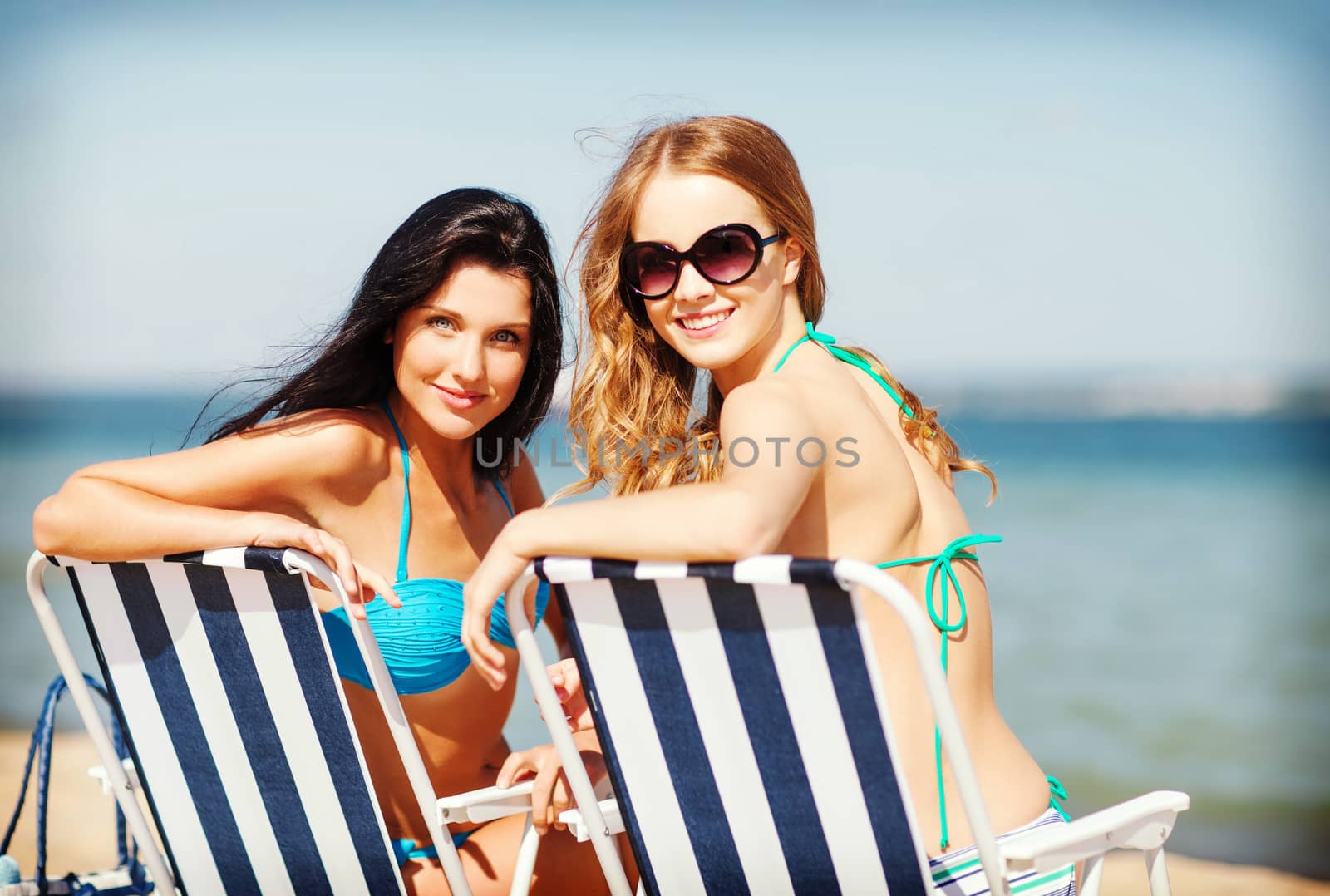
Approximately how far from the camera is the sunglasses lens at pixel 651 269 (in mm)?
2422

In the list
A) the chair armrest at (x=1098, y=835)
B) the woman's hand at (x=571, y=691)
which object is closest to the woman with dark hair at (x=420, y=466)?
the woman's hand at (x=571, y=691)

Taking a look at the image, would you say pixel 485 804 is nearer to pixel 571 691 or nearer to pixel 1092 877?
pixel 571 691

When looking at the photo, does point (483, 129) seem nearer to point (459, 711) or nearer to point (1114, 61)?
point (1114, 61)

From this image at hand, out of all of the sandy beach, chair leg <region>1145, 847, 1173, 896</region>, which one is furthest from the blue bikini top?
the sandy beach

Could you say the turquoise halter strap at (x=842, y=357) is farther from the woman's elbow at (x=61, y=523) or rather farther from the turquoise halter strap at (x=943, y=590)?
the woman's elbow at (x=61, y=523)

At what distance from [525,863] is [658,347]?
123 centimetres

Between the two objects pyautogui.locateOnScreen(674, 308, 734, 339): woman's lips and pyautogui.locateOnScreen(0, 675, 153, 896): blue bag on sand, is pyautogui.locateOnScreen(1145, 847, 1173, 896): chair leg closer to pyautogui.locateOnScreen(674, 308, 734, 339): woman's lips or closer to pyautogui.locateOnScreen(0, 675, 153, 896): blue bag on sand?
pyautogui.locateOnScreen(674, 308, 734, 339): woman's lips

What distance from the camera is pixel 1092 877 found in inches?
74.6

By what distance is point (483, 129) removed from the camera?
26.8m

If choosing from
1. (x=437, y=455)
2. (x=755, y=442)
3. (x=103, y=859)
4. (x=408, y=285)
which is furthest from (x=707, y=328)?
(x=103, y=859)

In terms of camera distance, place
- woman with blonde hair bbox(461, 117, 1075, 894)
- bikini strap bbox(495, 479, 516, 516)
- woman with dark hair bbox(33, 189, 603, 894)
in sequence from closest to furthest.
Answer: woman with blonde hair bbox(461, 117, 1075, 894) < woman with dark hair bbox(33, 189, 603, 894) < bikini strap bbox(495, 479, 516, 516)

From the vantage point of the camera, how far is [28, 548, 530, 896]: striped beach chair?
2.19 m

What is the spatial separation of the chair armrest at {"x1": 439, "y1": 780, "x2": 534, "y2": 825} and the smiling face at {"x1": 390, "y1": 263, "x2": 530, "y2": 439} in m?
0.90

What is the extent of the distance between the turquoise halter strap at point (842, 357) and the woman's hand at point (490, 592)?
0.75 metres
